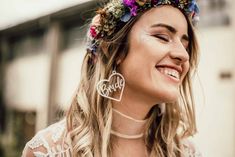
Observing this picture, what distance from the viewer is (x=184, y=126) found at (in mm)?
2889

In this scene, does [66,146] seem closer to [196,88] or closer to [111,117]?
[111,117]

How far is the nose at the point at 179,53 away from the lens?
2.51 m

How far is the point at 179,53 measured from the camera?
251 cm

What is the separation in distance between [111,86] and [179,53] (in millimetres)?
424

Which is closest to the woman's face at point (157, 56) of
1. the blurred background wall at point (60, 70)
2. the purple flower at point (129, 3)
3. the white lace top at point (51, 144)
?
the purple flower at point (129, 3)

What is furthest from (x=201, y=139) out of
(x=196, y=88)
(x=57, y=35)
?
(x=57, y=35)

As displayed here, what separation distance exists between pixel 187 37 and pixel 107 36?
436 mm

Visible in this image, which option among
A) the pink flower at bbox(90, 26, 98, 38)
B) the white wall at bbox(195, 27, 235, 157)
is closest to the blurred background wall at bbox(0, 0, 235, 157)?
the white wall at bbox(195, 27, 235, 157)

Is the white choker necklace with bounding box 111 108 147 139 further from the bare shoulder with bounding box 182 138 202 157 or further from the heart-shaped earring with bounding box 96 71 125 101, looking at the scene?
the bare shoulder with bounding box 182 138 202 157

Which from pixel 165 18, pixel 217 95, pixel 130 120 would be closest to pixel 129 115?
pixel 130 120

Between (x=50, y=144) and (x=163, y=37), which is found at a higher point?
(x=163, y=37)

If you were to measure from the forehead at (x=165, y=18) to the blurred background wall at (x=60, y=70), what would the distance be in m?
2.40

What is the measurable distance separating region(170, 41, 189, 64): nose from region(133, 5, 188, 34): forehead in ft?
0.29

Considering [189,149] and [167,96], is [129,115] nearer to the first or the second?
[167,96]
